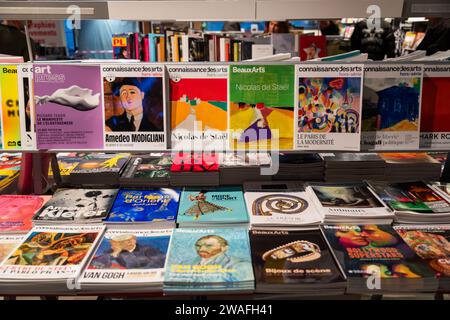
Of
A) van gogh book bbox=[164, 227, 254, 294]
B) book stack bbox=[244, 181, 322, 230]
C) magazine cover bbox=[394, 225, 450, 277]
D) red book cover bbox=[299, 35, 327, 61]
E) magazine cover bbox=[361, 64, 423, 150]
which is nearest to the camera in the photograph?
van gogh book bbox=[164, 227, 254, 294]

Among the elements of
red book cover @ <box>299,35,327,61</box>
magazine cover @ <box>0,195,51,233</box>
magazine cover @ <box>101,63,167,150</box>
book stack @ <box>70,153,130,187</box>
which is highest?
red book cover @ <box>299,35,327,61</box>

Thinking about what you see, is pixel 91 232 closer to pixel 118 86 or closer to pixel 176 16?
pixel 118 86

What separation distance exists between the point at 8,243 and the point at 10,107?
0.56m

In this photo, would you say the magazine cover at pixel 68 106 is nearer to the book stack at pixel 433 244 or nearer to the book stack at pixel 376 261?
the book stack at pixel 376 261

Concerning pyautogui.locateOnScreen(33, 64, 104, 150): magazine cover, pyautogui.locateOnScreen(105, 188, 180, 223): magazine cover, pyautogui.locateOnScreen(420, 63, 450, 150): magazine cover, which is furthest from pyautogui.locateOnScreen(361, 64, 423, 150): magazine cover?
pyautogui.locateOnScreen(33, 64, 104, 150): magazine cover

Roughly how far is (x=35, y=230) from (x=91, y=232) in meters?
0.22

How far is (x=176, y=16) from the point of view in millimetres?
1820

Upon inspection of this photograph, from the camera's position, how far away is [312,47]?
564cm

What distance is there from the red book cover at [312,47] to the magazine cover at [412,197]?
3898 millimetres

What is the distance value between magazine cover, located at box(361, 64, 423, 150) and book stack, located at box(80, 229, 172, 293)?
95cm

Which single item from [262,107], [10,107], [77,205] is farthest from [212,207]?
[10,107]

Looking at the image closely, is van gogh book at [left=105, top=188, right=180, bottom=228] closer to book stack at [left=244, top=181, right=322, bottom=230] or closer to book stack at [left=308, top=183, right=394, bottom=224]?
book stack at [left=244, top=181, right=322, bottom=230]

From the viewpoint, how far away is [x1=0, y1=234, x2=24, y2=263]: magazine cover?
156cm
